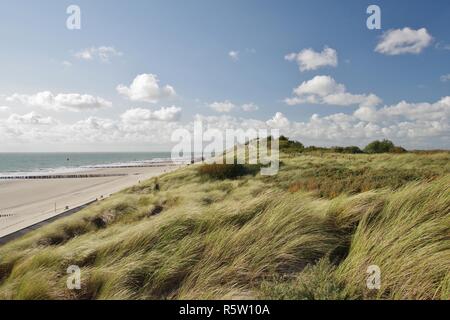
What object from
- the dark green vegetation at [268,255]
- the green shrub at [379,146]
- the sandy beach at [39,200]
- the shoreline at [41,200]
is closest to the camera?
the dark green vegetation at [268,255]

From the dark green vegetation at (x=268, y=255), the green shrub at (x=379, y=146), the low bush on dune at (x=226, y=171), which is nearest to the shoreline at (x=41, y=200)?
the dark green vegetation at (x=268, y=255)

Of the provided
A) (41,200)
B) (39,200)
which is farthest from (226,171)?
(39,200)

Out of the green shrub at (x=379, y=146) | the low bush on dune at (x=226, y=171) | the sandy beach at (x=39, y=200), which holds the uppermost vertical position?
the green shrub at (x=379, y=146)

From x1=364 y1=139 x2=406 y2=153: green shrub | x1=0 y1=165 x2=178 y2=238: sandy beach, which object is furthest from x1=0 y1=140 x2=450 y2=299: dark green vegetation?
x1=364 y1=139 x2=406 y2=153: green shrub

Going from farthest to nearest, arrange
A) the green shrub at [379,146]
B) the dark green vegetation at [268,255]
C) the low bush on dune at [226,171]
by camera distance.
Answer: the green shrub at [379,146] < the low bush on dune at [226,171] < the dark green vegetation at [268,255]

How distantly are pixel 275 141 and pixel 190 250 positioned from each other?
140ft

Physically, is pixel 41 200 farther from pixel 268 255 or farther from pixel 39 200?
pixel 268 255

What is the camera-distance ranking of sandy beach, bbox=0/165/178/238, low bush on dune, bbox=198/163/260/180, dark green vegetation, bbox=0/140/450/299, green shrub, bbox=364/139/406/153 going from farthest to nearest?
1. green shrub, bbox=364/139/406/153
2. low bush on dune, bbox=198/163/260/180
3. sandy beach, bbox=0/165/178/238
4. dark green vegetation, bbox=0/140/450/299

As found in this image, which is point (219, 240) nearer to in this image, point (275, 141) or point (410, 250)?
point (410, 250)

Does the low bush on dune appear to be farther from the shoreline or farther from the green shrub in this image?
the green shrub

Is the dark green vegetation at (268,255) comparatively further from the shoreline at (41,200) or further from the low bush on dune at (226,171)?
the low bush on dune at (226,171)

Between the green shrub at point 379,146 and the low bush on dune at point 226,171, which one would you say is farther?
the green shrub at point 379,146

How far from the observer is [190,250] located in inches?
194
